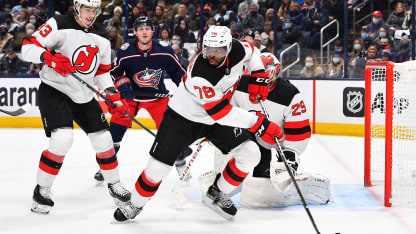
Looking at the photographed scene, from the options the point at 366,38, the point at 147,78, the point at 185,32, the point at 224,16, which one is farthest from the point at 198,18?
the point at 147,78

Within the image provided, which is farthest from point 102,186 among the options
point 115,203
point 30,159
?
point 30,159

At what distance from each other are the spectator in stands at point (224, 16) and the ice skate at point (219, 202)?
4654mm

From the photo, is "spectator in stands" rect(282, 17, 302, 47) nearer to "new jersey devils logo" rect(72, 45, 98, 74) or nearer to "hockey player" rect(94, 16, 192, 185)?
"hockey player" rect(94, 16, 192, 185)

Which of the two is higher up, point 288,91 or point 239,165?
point 288,91

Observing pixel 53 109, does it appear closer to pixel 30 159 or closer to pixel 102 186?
pixel 102 186

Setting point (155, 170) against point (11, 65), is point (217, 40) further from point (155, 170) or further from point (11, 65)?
point (11, 65)

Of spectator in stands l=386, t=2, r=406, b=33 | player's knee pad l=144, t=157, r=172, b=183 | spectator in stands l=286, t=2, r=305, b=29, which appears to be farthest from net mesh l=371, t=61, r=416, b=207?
spectator in stands l=286, t=2, r=305, b=29

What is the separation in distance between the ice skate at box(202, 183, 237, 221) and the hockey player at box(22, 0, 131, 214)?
0.45 metres

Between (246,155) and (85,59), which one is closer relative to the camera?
(246,155)

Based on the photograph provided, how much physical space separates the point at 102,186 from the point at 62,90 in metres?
1.01

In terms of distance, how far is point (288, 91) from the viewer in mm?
3670

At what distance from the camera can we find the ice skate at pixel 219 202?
3.36m

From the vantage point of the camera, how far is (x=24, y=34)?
318 inches

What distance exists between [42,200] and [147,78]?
3.96ft
